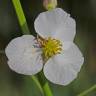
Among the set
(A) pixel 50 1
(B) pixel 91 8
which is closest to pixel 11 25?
(B) pixel 91 8

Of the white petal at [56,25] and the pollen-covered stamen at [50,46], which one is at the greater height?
the white petal at [56,25]

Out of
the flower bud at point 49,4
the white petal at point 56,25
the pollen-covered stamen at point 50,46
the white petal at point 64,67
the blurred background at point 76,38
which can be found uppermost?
the flower bud at point 49,4

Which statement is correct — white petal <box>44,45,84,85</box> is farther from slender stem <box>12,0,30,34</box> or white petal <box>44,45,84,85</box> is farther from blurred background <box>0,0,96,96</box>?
blurred background <box>0,0,96,96</box>

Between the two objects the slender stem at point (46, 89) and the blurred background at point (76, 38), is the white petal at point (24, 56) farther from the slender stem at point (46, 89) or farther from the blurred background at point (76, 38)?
the blurred background at point (76, 38)

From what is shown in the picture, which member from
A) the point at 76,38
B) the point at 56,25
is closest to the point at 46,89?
the point at 56,25

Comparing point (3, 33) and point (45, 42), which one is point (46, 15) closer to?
point (45, 42)

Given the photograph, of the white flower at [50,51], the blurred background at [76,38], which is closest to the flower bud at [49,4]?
the white flower at [50,51]

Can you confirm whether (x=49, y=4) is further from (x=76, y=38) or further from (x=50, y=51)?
(x=76, y=38)
